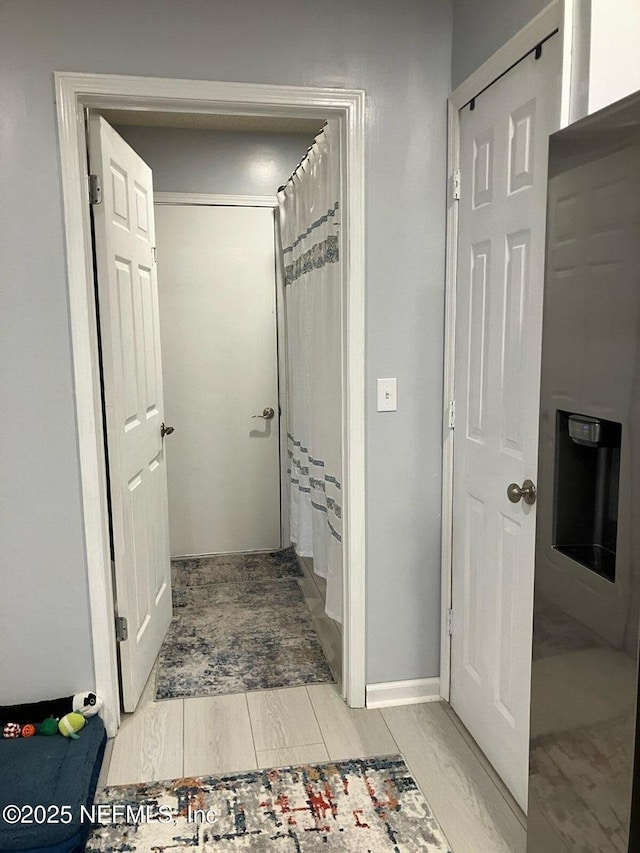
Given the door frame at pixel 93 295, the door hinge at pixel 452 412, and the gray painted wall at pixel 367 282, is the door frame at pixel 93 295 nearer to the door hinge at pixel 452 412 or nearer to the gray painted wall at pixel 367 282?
the gray painted wall at pixel 367 282

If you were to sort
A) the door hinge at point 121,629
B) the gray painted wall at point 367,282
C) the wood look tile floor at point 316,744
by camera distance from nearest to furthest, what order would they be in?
the wood look tile floor at point 316,744
the gray painted wall at point 367,282
the door hinge at point 121,629

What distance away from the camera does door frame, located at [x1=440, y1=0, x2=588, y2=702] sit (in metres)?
1.59

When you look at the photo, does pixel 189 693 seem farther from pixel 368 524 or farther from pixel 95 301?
pixel 95 301

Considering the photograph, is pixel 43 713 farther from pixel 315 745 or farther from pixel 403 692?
pixel 403 692

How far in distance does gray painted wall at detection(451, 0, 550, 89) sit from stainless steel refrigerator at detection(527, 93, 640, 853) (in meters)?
0.69

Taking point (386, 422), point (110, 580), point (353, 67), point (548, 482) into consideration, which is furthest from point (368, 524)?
point (353, 67)

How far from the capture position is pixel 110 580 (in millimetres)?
2373

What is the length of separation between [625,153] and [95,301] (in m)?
1.72

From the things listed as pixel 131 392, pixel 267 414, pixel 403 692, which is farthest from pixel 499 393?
pixel 267 414

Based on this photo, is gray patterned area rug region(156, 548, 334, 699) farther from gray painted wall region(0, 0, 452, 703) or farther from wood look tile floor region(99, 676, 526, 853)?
gray painted wall region(0, 0, 452, 703)

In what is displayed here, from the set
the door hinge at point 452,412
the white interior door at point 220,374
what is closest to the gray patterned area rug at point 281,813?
the door hinge at point 452,412

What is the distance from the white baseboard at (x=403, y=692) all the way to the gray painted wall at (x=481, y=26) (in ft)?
6.97

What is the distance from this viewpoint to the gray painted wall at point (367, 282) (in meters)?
2.09

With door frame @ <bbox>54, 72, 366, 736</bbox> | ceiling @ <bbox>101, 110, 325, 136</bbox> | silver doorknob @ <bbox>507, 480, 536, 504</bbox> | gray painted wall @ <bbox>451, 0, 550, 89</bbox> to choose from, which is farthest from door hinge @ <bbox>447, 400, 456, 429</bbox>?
ceiling @ <bbox>101, 110, 325, 136</bbox>
